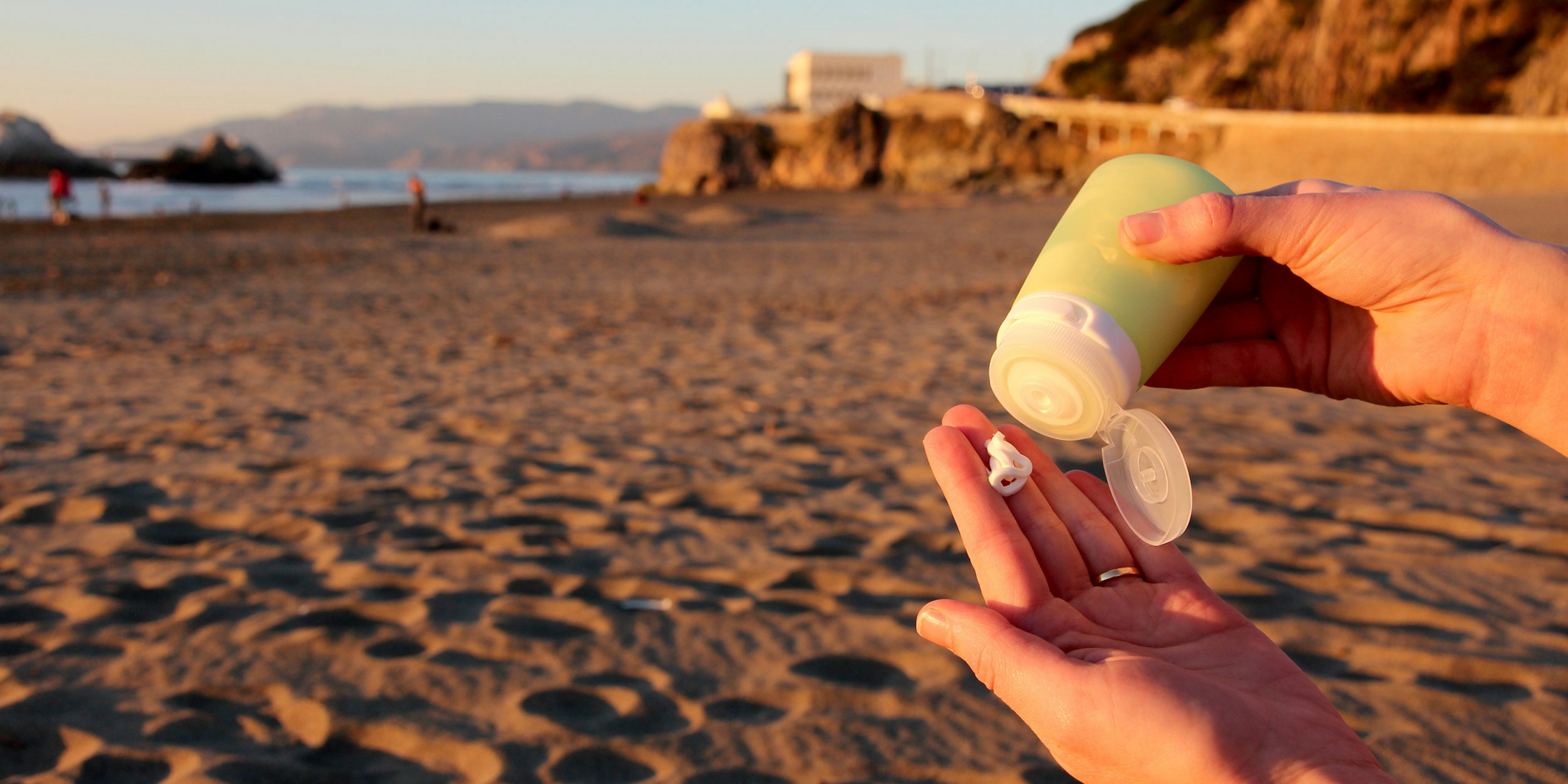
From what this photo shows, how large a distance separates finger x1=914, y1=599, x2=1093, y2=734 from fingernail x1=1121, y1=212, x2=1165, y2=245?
0.72 m

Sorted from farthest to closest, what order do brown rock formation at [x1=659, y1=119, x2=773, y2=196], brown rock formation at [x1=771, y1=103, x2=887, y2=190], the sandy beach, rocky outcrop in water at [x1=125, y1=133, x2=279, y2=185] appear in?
rocky outcrop in water at [x1=125, y1=133, x2=279, y2=185] < brown rock formation at [x1=659, y1=119, x2=773, y2=196] < brown rock formation at [x1=771, y1=103, x2=887, y2=190] < the sandy beach

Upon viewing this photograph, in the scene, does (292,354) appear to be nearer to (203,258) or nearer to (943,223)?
(203,258)

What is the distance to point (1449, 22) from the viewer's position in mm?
45875

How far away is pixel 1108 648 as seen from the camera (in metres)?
1.69

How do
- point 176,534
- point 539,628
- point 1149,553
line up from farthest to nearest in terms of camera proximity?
point 176,534 < point 539,628 < point 1149,553

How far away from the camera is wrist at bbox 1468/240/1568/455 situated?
1625mm

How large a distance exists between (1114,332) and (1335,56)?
61.0 m

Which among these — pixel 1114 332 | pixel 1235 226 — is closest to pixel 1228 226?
pixel 1235 226

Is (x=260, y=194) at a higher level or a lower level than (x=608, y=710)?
higher

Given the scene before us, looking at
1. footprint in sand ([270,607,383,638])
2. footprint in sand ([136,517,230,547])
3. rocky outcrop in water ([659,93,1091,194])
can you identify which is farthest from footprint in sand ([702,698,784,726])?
rocky outcrop in water ([659,93,1091,194])

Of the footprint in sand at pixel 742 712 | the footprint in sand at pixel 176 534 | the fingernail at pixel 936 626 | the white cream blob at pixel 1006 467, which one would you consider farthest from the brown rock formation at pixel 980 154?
the fingernail at pixel 936 626

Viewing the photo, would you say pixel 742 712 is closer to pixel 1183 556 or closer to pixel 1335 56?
pixel 1183 556

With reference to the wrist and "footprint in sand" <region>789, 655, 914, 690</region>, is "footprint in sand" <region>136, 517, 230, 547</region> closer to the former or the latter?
"footprint in sand" <region>789, 655, 914, 690</region>

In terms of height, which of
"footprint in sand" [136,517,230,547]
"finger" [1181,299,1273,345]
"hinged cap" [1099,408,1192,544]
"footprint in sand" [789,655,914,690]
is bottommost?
"footprint in sand" [789,655,914,690]
